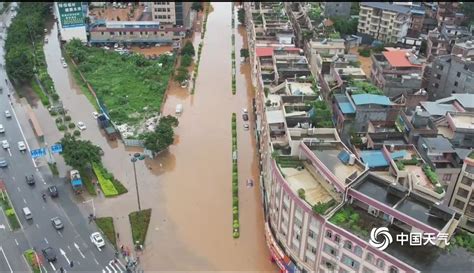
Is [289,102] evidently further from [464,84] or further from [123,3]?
[123,3]

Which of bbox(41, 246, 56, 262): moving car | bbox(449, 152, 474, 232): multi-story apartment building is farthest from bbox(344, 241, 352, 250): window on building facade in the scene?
bbox(41, 246, 56, 262): moving car

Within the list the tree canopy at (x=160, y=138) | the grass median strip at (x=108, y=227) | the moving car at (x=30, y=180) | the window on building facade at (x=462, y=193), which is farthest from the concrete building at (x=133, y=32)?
the window on building facade at (x=462, y=193)

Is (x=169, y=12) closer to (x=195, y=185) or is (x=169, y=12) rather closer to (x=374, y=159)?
(x=195, y=185)

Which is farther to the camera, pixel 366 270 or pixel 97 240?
pixel 97 240

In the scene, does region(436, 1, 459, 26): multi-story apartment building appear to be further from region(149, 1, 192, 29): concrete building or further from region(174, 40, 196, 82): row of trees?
region(149, 1, 192, 29): concrete building

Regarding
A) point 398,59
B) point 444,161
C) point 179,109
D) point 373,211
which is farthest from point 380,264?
point 179,109

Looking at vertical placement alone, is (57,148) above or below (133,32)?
below
